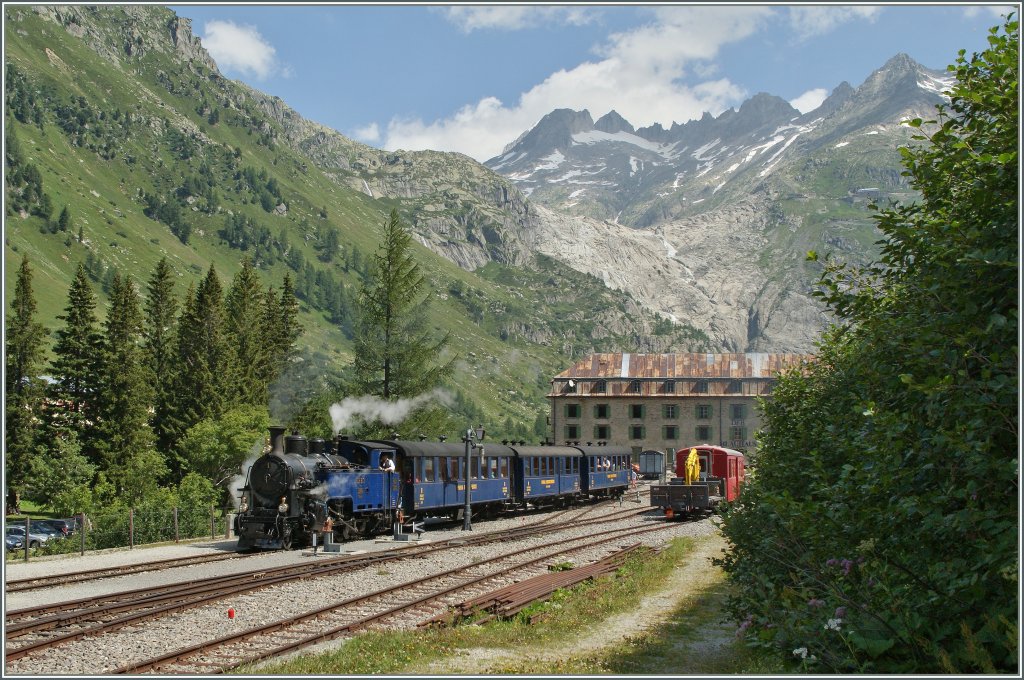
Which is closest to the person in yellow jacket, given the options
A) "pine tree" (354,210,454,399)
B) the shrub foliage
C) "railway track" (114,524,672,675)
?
"pine tree" (354,210,454,399)

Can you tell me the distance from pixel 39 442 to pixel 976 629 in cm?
6495

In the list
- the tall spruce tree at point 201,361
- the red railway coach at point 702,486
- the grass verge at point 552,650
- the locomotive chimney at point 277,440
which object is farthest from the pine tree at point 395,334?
the grass verge at point 552,650

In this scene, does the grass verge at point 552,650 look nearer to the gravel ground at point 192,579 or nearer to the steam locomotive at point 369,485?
the gravel ground at point 192,579

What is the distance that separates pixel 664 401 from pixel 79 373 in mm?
58740

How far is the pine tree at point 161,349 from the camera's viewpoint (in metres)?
69.1

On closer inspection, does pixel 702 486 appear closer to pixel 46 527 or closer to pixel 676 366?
pixel 46 527

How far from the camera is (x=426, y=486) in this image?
34.6 metres

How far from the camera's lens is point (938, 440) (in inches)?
293

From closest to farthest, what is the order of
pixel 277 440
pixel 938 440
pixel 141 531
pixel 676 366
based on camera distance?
pixel 938 440, pixel 277 440, pixel 141 531, pixel 676 366

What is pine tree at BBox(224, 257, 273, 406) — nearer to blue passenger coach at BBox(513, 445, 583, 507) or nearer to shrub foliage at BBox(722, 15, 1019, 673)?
blue passenger coach at BBox(513, 445, 583, 507)

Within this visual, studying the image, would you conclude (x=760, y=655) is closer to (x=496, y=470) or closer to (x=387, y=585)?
(x=387, y=585)

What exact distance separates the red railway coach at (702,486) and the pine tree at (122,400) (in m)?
36.1

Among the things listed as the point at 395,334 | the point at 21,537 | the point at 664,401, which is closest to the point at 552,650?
the point at 21,537

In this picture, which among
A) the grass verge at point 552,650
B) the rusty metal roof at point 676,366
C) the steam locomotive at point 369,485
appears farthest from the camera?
the rusty metal roof at point 676,366
